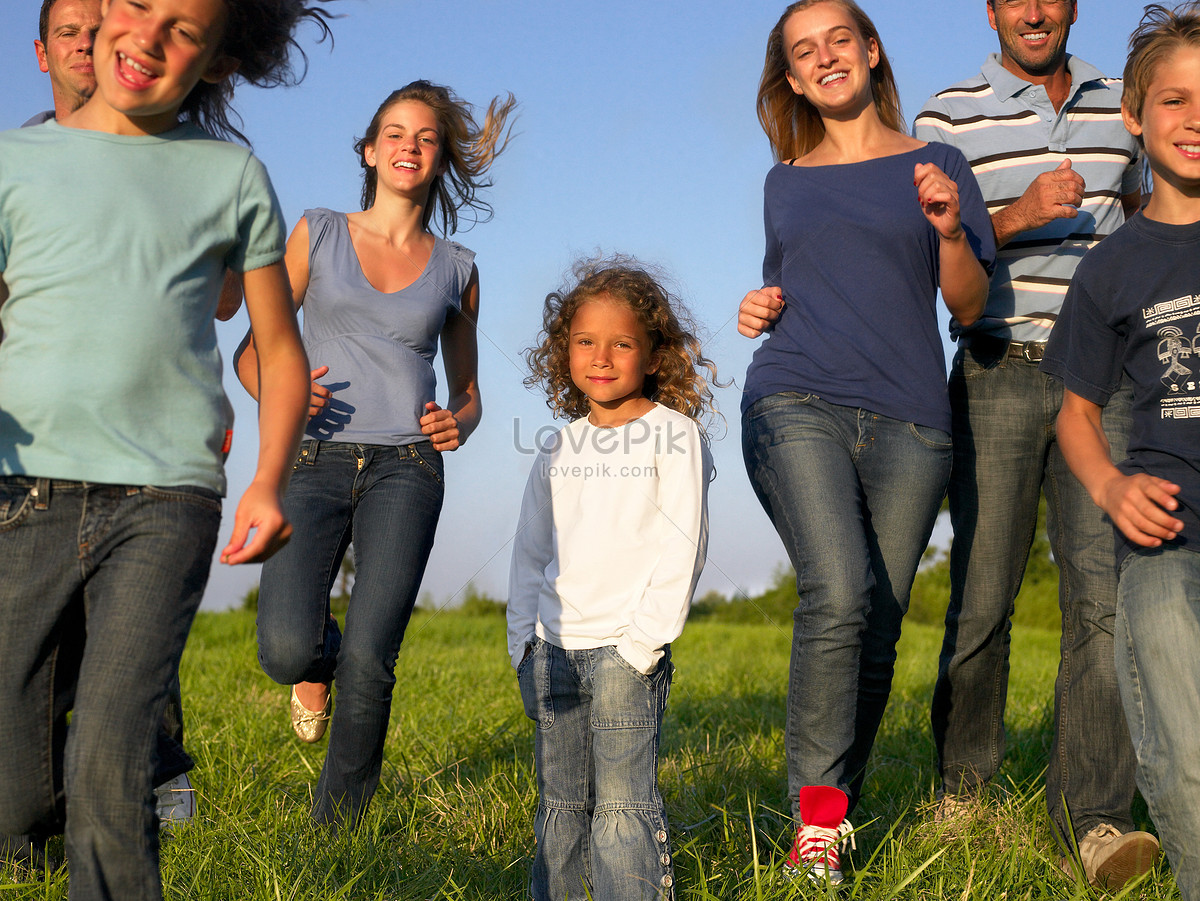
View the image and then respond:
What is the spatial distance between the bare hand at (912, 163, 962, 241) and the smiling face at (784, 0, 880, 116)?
1.76 feet

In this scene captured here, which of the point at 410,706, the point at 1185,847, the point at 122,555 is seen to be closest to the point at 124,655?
the point at 122,555

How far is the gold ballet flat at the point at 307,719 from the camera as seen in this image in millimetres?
4117

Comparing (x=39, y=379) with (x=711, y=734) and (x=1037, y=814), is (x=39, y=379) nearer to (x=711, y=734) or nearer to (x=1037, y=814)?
(x=1037, y=814)

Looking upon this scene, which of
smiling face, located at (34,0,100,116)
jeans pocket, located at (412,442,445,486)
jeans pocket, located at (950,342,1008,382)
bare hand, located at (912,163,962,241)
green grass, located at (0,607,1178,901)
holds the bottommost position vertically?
green grass, located at (0,607,1178,901)

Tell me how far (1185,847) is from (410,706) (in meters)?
4.37

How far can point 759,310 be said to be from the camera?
3.48m

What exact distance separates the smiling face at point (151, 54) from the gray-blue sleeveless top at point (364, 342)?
4.43ft

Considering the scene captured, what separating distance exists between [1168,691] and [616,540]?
1383 mm

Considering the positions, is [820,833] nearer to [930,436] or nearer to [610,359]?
[930,436]

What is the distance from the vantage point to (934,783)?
14.2ft

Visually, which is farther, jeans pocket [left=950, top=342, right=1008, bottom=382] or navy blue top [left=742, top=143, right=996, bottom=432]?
jeans pocket [left=950, top=342, right=1008, bottom=382]

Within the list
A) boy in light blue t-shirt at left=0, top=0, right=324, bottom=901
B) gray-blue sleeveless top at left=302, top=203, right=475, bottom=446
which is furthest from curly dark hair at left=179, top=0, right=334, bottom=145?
gray-blue sleeveless top at left=302, top=203, right=475, bottom=446

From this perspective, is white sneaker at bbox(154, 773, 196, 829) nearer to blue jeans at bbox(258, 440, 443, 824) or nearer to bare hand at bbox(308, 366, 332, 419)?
blue jeans at bbox(258, 440, 443, 824)

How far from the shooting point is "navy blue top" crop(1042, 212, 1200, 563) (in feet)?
8.91
